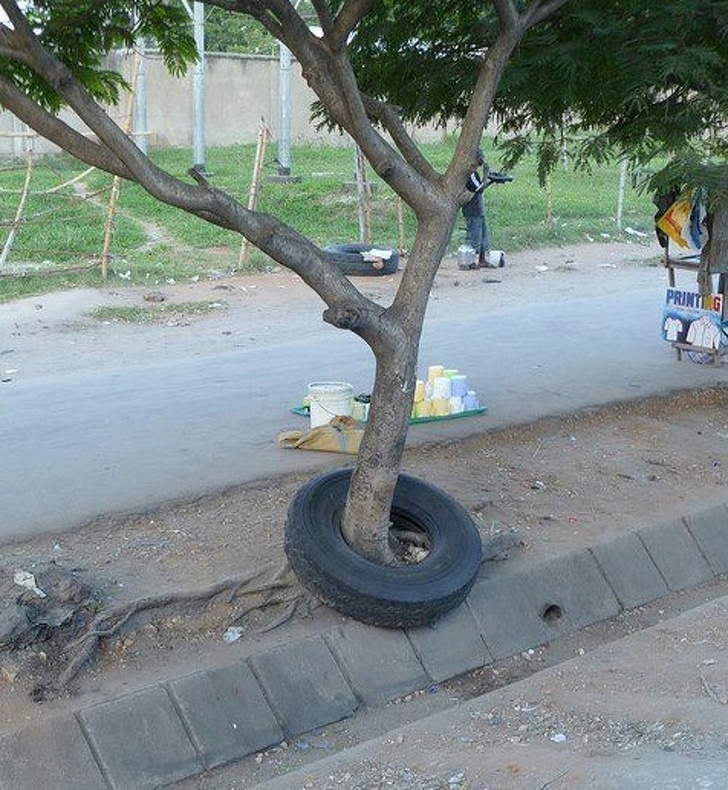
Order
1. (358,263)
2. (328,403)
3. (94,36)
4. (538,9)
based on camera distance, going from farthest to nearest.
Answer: (358,263), (328,403), (94,36), (538,9)

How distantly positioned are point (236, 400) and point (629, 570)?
3257mm

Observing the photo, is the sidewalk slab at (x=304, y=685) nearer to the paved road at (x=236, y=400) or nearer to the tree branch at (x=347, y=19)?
the paved road at (x=236, y=400)

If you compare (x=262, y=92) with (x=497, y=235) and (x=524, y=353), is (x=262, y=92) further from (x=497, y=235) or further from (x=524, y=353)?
(x=524, y=353)

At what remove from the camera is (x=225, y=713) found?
5020 mm

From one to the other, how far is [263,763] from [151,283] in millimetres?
10909

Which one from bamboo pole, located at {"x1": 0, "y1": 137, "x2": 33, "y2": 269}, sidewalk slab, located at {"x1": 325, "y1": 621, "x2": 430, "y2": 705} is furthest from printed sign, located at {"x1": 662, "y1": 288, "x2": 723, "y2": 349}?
bamboo pole, located at {"x1": 0, "y1": 137, "x2": 33, "y2": 269}

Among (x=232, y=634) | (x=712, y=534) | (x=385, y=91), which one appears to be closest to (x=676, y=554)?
(x=712, y=534)

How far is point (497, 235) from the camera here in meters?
19.2

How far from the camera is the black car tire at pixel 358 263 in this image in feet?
51.6

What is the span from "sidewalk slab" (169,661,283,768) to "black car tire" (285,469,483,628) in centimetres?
58

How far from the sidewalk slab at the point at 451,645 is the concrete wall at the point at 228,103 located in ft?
79.3

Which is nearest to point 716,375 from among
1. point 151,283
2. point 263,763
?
point 263,763

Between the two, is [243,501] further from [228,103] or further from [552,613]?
[228,103]

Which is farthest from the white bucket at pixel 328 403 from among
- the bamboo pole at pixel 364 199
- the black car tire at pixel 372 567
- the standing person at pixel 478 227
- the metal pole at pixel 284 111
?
the metal pole at pixel 284 111
